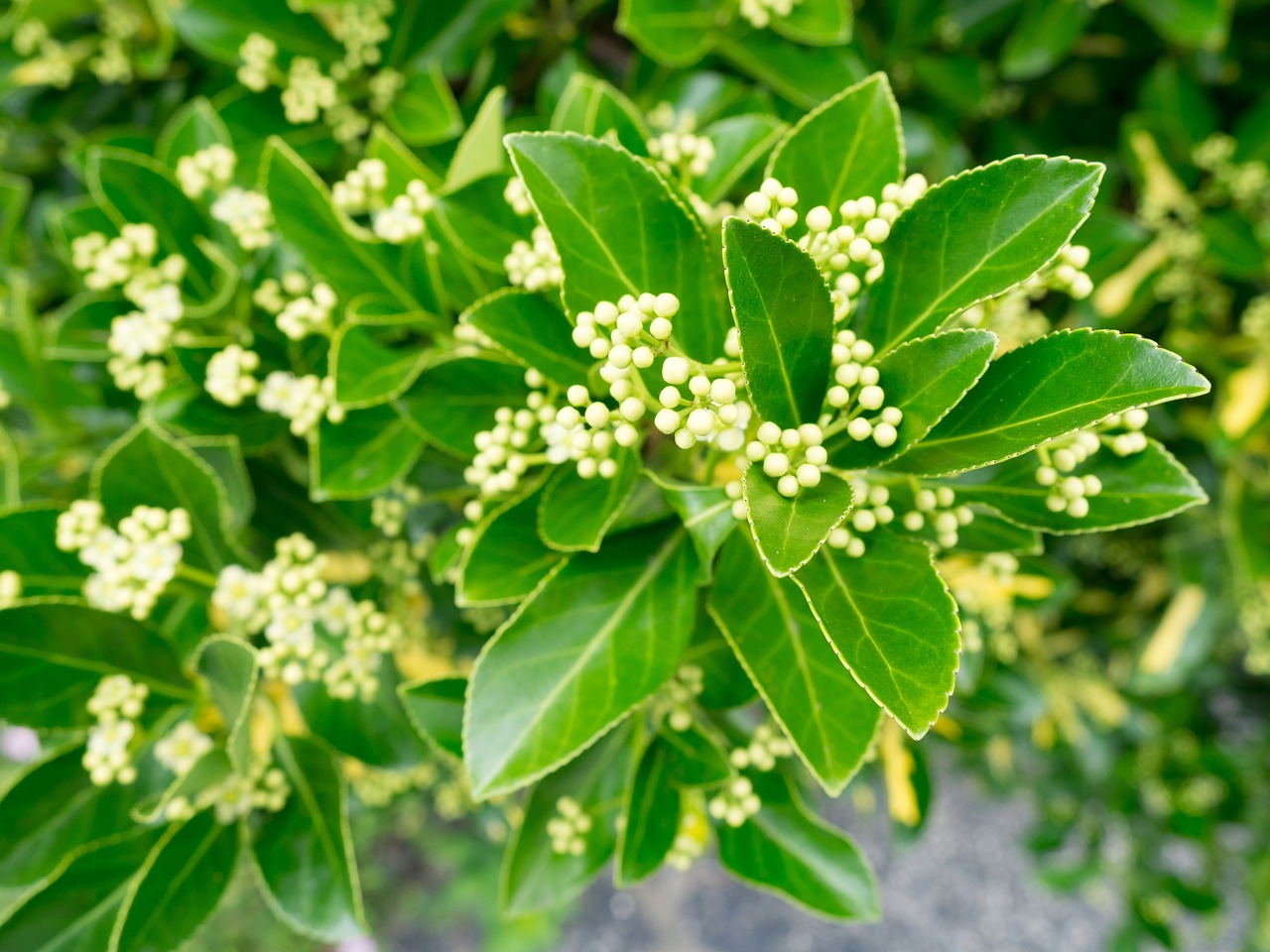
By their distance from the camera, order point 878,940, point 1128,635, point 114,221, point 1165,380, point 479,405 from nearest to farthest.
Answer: point 1165,380 → point 479,405 → point 114,221 → point 1128,635 → point 878,940

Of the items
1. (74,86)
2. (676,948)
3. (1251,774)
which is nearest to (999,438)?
(74,86)

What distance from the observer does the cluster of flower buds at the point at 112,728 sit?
0.95 m

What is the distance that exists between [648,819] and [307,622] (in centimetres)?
44

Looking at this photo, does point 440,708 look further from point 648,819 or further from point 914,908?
point 914,908

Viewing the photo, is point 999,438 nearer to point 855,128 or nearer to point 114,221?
point 855,128

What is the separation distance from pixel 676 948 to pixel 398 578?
2.93 metres

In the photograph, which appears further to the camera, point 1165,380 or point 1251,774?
point 1251,774

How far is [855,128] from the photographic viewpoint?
78 cm

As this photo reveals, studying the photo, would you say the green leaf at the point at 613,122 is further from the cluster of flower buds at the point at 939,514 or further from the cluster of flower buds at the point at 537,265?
the cluster of flower buds at the point at 939,514

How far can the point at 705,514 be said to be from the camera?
735mm

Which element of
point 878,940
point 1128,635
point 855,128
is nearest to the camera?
point 855,128

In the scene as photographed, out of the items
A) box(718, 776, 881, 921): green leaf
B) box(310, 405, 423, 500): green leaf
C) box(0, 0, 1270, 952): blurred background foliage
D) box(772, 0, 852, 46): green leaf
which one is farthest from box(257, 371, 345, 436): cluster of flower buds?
box(772, 0, 852, 46): green leaf

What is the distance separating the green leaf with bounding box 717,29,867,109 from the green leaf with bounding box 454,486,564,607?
0.73 meters

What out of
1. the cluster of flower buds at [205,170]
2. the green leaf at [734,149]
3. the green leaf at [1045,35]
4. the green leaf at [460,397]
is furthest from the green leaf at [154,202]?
the green leaf at [1045,35]
